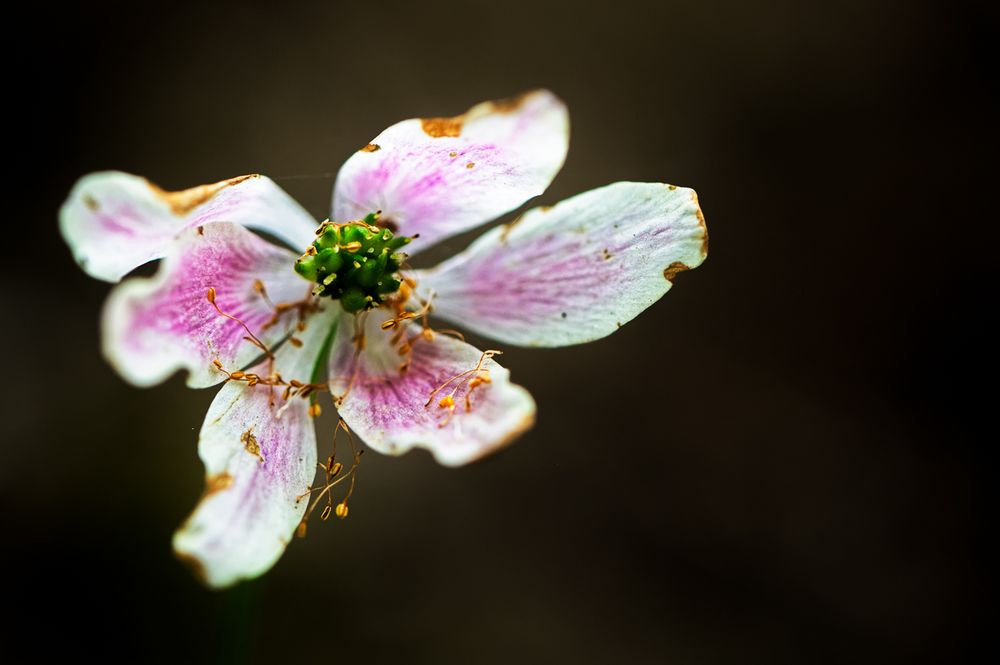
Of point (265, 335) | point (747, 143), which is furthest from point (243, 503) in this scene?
point (747, 143)

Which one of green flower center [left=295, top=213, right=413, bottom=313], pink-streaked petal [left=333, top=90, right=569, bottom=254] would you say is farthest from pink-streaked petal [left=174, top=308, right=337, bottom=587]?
pink-streaked petal [left=333, top=90, right=569, bottom=254]

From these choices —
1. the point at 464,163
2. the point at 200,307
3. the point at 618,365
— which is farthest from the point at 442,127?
the point at 618,365

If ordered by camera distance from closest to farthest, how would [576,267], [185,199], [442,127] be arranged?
1. [185,199]
2. [442,127]
3. [576,267]

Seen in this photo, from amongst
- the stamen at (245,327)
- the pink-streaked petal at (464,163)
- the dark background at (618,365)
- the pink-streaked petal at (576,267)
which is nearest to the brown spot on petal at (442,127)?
the pink-streaked petal at (464,163)

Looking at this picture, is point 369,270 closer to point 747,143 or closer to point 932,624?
point 747,143

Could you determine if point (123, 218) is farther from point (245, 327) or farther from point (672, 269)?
point (672, 269)

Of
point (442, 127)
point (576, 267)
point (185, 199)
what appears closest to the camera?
point (185, 199)

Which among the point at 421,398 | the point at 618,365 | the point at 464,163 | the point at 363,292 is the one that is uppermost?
the point at 464,163
